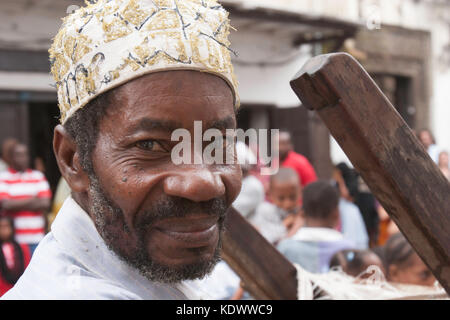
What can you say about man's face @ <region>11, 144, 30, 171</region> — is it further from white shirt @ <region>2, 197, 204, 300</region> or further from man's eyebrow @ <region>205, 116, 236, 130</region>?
man's eyebrow @ <region>205, 116, 236, 130</region>

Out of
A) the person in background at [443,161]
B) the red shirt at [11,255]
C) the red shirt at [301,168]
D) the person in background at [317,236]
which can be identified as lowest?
the person in background at [443,161]

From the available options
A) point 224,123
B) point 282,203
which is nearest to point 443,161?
point 282,203

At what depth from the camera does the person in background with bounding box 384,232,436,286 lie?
3.01m

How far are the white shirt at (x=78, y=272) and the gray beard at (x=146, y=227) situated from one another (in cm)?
5

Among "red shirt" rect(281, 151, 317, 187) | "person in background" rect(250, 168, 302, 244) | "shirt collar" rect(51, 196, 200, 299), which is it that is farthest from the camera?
"red shirt" rect(281, 151, 317, 187)

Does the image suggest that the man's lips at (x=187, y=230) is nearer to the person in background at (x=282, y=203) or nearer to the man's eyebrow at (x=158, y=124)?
the man's eyebrow at (x=158, y=124)

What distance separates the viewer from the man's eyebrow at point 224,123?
1.25 metres

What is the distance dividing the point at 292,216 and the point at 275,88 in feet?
20.6

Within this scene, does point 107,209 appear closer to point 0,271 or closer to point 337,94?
point 337,94

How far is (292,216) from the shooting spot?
15.8 ft

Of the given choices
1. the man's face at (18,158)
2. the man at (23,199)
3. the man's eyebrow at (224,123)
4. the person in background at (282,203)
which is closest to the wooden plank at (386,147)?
the man's eyebrow at (224,123)

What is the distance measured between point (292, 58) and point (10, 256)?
25.6ft

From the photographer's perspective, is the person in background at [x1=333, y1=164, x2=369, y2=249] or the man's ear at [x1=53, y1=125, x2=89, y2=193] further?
the person in background at [x1=333, y1=164, x2=369, y2=249]

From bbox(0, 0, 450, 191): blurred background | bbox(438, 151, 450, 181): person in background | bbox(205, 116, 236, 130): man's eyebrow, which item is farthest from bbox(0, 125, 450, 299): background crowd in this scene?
bbox(438, 151, 450, 181): person in background
